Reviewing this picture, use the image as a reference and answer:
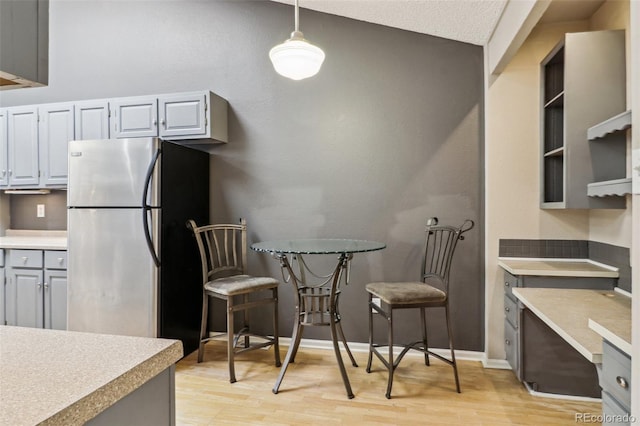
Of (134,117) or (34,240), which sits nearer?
(134,117)

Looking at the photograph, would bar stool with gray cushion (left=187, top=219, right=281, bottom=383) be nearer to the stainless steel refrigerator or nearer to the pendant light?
the stainless steel refrigerator

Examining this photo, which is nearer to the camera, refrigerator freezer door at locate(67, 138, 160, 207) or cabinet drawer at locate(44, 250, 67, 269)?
refrigerator freezer door at locate(67, 138, 160, 207)

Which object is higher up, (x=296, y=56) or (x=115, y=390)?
(x=296, y=56)

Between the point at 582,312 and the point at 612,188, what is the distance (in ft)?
2.11

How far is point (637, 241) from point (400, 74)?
2490 mm

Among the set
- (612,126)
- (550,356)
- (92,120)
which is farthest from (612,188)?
(92,120)

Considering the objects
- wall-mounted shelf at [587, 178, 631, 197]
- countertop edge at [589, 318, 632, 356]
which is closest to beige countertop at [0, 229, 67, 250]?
countertop edge at [589, 318, 632, 356]

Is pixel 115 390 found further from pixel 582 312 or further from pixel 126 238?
pixel 126 238

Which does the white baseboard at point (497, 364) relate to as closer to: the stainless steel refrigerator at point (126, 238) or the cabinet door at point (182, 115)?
the stainless steel refrigerator at point (126, 238)

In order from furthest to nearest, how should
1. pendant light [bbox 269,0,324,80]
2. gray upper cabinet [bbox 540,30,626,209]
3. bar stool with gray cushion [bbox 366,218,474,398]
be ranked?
bar stool with gray cushion [bbox 366,218,474,398]
gray upper cabinet [bbox 540,30,626,209]
pendant light [bbox 269,0,324,80]

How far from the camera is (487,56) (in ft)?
9.71

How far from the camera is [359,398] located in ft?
7.97

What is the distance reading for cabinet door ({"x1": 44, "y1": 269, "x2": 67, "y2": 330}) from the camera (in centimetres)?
330

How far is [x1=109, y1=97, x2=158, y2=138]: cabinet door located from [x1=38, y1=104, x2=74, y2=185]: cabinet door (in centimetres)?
48
